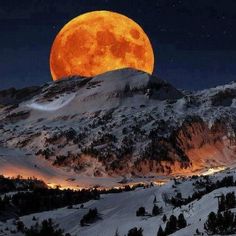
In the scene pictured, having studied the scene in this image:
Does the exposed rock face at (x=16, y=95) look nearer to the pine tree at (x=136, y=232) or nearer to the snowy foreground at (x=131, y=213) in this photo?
the snowy foreground at (x=131, y=213)

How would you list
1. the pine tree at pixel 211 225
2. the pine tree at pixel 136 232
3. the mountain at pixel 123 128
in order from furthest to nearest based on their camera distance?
1. the mountain at pixel 123 128
2. the pine tree at pixel 136 232
3. the pine tree at pixel 211 225

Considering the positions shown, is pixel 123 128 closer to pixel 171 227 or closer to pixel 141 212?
pixel 141 212

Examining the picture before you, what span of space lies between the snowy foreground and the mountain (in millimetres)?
34047

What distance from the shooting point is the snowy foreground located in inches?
734

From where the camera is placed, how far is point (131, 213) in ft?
77.0

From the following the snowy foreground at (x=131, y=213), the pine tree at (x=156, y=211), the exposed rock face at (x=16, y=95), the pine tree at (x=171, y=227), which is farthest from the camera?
the exposed rock face at (x=16, y=95)

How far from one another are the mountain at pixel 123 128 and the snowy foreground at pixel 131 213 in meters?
34.0

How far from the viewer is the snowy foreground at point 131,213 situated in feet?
61.2

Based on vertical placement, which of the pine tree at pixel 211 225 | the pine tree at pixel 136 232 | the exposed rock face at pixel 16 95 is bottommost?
the pine tree at pixel 136 232

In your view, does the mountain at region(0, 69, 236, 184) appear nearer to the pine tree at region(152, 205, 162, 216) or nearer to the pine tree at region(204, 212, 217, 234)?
the pine tree at region(152, 205, 162, 216)

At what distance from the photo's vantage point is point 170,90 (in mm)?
93375

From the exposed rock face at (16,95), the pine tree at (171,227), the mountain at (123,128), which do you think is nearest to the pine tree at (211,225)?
the pine tree at (171,227)

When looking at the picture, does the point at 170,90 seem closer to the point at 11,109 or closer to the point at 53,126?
the point at 53,126

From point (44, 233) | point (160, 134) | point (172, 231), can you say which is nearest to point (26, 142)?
point (160, 134)
